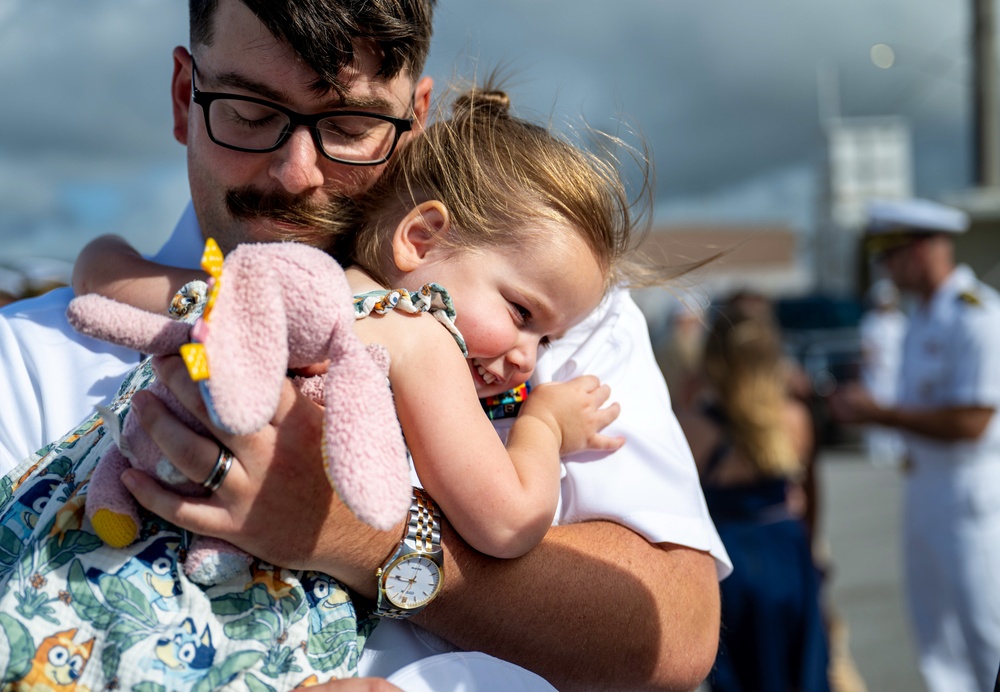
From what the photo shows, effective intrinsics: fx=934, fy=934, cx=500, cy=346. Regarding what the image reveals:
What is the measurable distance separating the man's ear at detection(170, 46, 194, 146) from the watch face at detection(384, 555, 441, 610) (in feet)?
3.64

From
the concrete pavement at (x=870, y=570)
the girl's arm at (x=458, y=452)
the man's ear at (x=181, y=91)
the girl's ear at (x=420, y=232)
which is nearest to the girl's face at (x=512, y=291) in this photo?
the girl's ear at (x=420, y=232)

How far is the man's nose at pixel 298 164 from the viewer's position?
1.70 meters

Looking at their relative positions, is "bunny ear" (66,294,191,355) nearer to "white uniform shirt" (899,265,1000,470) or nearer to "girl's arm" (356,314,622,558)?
"girl's arm" (356,314,622,558)

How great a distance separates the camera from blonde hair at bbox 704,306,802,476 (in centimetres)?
455

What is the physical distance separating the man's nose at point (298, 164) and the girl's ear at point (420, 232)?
0.23m

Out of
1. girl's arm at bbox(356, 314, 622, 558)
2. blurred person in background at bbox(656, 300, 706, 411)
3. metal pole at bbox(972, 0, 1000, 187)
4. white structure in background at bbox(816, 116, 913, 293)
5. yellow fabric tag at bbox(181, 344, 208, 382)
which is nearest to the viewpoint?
yellow fabric tag at bbox(181, 344, 208, 382)

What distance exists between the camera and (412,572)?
1.32 metres

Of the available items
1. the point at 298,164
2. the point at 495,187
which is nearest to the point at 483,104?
the point at 495,187

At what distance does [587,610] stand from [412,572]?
0.33 metres

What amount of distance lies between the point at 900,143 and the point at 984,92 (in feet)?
39.6

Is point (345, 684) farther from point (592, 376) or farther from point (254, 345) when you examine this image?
point (592, 376)

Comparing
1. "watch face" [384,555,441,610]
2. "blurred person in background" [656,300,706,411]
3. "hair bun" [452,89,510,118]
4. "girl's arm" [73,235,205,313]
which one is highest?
"hair bun" [452,89,510,118]

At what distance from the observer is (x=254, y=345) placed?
3.60 feet

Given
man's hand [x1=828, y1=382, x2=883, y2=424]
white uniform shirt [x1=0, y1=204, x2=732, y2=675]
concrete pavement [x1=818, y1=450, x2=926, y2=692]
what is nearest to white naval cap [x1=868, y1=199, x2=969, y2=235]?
man's hand [x1=828, y1=382, x2=883, y2=424]
